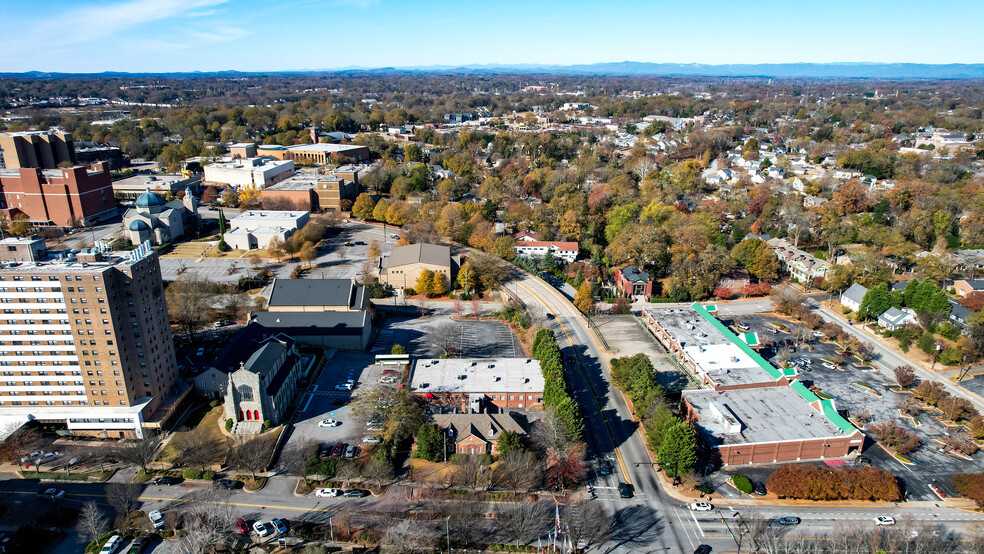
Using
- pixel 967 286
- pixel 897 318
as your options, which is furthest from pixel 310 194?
pixel 967 286

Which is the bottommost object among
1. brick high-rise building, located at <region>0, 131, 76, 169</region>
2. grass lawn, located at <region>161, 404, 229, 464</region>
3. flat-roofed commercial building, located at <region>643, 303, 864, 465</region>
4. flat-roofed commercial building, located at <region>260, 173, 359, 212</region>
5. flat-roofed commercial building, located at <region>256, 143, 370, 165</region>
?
grass lawn, located at <region>161, 404, 229, 464</region>

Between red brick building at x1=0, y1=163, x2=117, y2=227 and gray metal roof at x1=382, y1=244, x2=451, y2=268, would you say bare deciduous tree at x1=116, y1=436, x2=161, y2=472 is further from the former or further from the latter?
red brick building at x1=0, y1=163, x2=117, y2=227

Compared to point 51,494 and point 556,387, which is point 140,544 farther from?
point 556,387

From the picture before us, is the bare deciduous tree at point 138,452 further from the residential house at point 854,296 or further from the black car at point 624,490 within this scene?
the residential house at point 854,296


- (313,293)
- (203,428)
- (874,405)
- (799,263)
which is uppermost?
(313,293)

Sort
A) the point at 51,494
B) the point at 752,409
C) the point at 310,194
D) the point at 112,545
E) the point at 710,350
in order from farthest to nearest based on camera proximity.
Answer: the point at 310,194 → the point at 710,350 → the point at 752,409 → the point at 51,494 → the point at 112,545

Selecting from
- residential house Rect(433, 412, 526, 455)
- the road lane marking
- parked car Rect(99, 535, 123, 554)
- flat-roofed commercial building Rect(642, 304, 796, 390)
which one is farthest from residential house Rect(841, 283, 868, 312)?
parked car Rect(99, 535, 123, 554)

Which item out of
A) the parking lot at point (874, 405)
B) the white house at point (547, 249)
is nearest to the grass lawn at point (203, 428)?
the parking lot at point (874, 405)

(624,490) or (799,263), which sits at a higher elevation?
(799,263)
